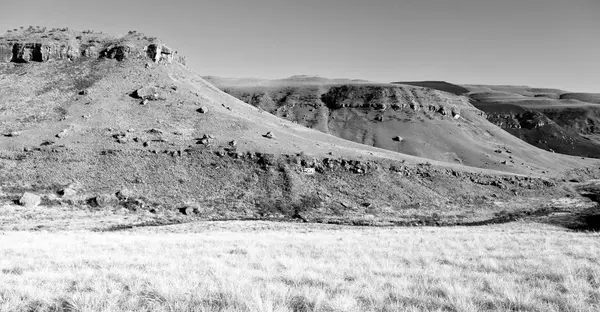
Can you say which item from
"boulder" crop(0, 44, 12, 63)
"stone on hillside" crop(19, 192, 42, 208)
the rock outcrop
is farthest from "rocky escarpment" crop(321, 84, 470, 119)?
"stone on hillside" crop(19, 192, 42, 208)

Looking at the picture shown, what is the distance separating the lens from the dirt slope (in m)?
45.2

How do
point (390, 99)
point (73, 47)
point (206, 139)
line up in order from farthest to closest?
point (390, 99)
point (73, 47)
point (206, 139)

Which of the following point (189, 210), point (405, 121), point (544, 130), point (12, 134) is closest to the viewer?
point (189, 210)

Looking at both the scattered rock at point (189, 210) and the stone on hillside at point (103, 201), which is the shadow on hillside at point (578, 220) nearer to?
the scattered rock at point (189, 210)

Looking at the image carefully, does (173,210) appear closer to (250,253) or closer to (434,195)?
(250,253)

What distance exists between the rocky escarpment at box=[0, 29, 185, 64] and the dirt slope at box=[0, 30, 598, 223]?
0.76 feet

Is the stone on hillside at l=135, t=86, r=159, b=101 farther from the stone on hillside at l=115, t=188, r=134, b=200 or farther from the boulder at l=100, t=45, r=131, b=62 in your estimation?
the stone on hillside at l=115, t=188, r=134, b=200

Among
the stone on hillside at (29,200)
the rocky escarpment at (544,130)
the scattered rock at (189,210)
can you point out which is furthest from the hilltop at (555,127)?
the stone on hillside at (29,200)

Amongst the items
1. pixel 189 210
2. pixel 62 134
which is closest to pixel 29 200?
pixel 62 134

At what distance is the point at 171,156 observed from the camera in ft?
168

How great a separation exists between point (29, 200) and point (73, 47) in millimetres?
43587

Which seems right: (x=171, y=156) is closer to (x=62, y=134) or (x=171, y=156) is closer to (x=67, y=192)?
(x=67, y=192)

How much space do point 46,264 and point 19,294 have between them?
5072mm

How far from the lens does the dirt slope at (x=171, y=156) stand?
148 ft
